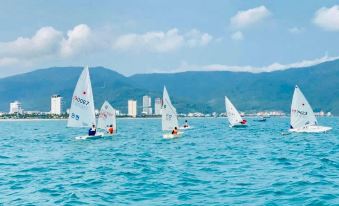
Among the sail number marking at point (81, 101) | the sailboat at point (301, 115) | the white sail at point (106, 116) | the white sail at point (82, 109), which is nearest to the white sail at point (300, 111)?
the sailboat at point (301, 115)

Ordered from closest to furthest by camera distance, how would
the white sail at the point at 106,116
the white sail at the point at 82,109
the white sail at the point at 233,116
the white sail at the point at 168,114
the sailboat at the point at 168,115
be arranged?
the white sail at the point at 82,109 < the sailboat at the point at 168,115 < the white sail at the point at 168,114 < the white sail at the point at 106,116 < the white sail at the point at 233,116

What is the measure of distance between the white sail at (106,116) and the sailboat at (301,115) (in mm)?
31439

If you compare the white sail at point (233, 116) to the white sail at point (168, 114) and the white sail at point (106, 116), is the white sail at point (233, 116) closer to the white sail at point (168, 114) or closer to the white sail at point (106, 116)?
the white sail at point (106, 116)

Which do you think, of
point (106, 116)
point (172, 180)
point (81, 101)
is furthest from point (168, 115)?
point (172, 180)

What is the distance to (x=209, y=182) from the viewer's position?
28391mm

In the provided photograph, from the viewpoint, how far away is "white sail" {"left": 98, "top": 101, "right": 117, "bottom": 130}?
81.7m

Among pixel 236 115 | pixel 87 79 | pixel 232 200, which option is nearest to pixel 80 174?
pixel 232 200

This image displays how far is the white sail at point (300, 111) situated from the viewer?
261 ft

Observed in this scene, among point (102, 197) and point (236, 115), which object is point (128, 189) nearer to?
point (102, 197)

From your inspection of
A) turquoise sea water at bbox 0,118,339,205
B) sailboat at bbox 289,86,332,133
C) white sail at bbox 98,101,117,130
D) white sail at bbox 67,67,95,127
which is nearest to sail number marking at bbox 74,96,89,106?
white sail at bbox 67,67,95,127

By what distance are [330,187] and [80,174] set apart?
16656mm

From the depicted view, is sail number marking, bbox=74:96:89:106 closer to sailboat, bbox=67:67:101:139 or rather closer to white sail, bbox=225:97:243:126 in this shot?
sailboat, bbox=67:67:101:139

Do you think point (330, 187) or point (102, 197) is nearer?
point (102, 197)

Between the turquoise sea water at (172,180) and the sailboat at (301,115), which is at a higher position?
the sailboat at (301,115)
